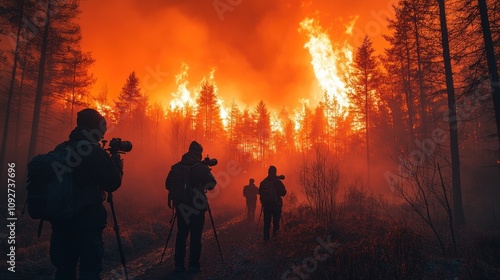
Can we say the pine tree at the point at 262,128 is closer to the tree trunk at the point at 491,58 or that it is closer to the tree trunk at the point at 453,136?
the tree trunk at the point at 453,136

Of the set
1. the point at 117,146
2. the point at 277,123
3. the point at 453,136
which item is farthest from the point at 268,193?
the point at 277,123

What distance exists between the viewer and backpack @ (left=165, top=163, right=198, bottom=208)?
18.9 ft

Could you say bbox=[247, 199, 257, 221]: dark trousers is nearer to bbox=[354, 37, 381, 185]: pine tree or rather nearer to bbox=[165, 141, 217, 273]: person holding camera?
bbox=[165, 141, 217, 273]: person holding camera

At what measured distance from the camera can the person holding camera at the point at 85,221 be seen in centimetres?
315

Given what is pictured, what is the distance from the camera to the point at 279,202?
8.89 meters

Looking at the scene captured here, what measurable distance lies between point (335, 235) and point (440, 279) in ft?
10.2

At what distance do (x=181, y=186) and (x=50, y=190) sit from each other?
121 inches

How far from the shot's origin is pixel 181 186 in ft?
19.1

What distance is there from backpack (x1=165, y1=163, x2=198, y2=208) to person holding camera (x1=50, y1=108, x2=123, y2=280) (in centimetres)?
243

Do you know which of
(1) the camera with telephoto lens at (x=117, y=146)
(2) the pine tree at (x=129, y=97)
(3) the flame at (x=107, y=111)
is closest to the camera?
(1) the camera with telephoto lens at (x=117, y=146)

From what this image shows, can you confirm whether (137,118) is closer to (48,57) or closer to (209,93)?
(209,93)

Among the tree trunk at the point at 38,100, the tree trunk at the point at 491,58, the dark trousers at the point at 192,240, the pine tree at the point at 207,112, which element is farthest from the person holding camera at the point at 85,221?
the pine tree at the point at 207,112

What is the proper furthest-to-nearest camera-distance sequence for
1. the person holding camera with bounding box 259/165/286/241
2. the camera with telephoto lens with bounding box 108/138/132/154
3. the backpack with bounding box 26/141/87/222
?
the person holding camera with bounding box 259/165/286/241
the camera with telephoto lens with bounding box 108/138/132/154
the backpack with bounding box 26/141/87/222

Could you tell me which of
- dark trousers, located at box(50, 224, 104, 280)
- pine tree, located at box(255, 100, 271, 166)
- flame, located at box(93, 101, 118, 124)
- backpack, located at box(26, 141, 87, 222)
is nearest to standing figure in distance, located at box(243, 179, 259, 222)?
dark trousers, located at box(50, 224, 104, 280)
